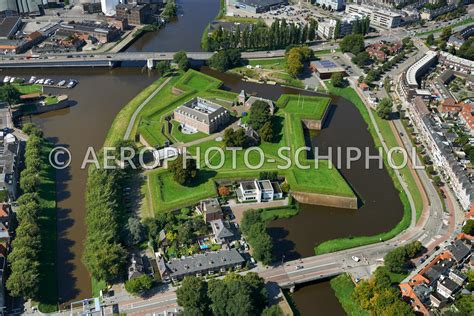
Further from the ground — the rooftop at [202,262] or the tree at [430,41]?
the tree at [430,41]

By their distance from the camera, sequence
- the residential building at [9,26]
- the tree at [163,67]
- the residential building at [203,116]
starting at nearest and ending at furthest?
the residential building at [203,116]
the tree at [163,67]
the residential building at [9,26]

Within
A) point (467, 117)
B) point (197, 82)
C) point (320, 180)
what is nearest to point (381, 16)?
point (467, 117)

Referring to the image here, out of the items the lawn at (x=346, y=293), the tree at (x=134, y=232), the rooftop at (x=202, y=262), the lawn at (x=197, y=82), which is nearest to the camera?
the lawn at (x=346, y=293)

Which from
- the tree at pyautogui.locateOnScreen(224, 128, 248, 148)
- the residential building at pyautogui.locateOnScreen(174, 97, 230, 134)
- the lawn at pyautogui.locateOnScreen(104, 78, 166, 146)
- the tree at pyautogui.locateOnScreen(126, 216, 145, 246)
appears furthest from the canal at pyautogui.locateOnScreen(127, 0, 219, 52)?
the tree at pyautogui.locateOnScreen(126, 216, 145, 246)

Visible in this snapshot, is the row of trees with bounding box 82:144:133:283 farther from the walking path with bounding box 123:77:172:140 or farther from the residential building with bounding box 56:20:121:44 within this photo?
the residential building with bounding box 56:20:121:44

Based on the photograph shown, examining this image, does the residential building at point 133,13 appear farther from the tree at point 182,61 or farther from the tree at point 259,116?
the tree at point 259,116

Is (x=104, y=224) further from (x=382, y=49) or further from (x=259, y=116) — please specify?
(x=382, y=49)

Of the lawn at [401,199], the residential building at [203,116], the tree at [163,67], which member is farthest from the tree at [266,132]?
the tree at [163,67]
